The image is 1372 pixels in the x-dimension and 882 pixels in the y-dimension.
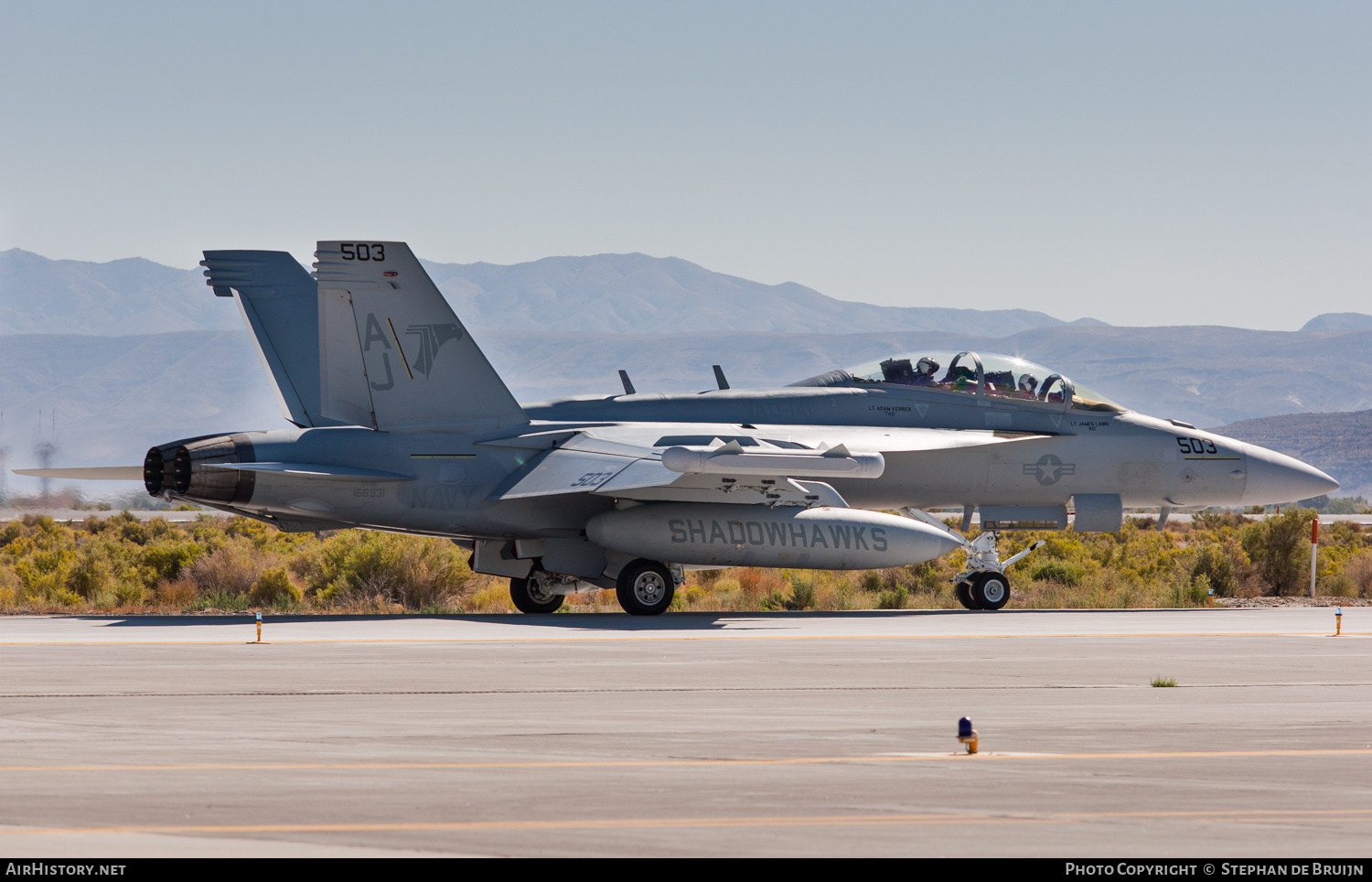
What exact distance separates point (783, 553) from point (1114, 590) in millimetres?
7992

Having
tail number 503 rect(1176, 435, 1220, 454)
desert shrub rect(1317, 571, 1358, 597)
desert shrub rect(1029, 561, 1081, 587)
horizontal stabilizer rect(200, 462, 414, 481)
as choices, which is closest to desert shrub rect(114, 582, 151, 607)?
horizontal stabilizer rect(200, 462, 414, 481)

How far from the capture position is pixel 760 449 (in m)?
17.5

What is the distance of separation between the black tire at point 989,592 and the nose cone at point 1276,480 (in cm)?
396

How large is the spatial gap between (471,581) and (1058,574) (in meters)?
10.1

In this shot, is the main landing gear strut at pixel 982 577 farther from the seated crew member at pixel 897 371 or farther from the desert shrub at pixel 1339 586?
the desert shrub at pixel 1339 586

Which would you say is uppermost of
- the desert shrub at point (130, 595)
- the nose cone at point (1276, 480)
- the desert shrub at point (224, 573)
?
the nose cone at point (1276, 480)

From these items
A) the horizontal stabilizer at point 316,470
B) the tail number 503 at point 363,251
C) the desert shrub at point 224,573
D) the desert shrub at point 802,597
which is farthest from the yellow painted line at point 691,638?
the desert shrub at point 224,573

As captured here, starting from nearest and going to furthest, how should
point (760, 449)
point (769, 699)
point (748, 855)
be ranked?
1. point (748, 855)
2. point (769, 699)
3. point (760, 449)

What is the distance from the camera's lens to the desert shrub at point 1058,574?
1010 inches

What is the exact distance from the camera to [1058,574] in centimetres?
2598

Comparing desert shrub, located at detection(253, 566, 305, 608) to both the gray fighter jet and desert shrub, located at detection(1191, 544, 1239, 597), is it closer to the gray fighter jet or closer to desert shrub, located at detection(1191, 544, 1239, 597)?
the gray fighter jet

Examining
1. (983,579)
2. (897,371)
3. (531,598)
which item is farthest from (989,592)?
(531,598)

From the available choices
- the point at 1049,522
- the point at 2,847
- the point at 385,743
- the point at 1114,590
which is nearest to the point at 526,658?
the point at 385,743
